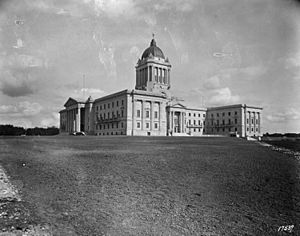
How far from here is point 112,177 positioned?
383 inches

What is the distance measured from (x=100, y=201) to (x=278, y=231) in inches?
168

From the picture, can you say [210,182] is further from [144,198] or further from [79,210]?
[79,210]

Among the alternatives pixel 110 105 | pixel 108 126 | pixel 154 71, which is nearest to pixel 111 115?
pixel 110 105

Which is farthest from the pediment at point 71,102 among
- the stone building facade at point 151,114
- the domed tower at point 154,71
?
the domed tower at point 154,71

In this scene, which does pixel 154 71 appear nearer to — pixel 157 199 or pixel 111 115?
pixel 111 115

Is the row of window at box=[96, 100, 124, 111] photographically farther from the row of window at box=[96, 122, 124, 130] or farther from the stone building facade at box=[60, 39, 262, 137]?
the row of window at box=[96, 122, 124, 130]

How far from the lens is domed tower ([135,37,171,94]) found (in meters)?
86.8

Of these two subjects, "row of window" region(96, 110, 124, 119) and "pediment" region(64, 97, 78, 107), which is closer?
"row of window" region(96, 110, 124, 119)

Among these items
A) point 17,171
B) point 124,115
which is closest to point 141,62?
point 124,115

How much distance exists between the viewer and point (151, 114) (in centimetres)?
7825

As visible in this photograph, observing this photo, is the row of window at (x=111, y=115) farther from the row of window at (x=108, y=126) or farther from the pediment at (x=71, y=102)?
the pediment at (x=71, y=102)

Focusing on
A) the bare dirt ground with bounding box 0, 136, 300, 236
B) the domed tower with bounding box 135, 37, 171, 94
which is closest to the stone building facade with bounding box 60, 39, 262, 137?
the domed tower with bounding box 135, 37, 171, 94

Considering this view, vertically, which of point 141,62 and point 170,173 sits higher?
point 141,62

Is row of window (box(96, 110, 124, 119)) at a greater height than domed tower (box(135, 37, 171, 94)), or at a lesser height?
lesser
